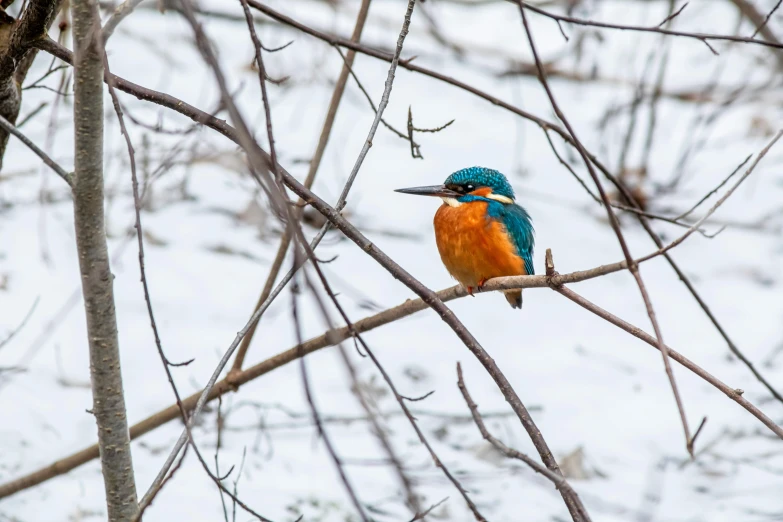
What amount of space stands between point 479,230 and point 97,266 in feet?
5.31

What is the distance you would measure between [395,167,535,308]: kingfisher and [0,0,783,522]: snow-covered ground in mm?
532

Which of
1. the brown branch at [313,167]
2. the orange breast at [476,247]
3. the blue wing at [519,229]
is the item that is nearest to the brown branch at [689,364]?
the brown branch at [313,167]

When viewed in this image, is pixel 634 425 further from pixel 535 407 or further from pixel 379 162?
pixel 379 162

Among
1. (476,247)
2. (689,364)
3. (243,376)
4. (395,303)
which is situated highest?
(395,303)

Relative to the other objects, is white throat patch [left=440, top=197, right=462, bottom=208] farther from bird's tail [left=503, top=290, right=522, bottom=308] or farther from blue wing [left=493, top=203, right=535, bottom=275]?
bird's tail [left=503, top=290, right=522, bottom=308]

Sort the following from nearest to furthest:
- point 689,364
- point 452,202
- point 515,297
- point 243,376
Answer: point 689,364 < point 243,376 < point 452,202 < point 515,297

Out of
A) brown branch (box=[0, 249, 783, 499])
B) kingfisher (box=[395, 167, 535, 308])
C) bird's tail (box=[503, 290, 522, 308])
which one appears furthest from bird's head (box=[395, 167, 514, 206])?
brown branch (box=[0, 249, 783, 499])

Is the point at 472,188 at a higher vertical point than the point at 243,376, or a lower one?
higher

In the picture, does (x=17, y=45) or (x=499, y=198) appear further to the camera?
(x=499, y=198)

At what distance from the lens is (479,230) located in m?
3.02

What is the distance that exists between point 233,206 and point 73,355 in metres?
1.54

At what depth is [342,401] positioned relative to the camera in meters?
3.58

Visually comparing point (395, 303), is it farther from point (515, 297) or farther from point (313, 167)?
point (313, 167)

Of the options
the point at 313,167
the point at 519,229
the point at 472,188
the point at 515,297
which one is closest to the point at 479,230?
the point at 519,229
